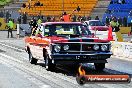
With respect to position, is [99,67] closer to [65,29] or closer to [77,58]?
[77,58]

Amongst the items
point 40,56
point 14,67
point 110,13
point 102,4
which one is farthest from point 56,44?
point 102,4

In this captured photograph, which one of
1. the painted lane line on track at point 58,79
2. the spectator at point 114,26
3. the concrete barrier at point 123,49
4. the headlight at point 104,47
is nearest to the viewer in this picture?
the painted lane line on track at point 58,79

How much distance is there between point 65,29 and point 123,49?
23.3 feet

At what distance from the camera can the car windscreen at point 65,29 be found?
14352 mm

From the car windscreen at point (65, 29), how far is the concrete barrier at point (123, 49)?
5911 millimetres

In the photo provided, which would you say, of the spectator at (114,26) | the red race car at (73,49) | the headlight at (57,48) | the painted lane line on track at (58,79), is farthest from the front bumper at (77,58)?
the spectator at (114,26)

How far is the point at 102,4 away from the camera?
6469 cm

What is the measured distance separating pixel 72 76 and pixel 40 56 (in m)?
2.45

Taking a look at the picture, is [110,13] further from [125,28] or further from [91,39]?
[91,39]

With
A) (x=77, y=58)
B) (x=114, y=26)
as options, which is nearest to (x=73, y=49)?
(x=77, y=58)

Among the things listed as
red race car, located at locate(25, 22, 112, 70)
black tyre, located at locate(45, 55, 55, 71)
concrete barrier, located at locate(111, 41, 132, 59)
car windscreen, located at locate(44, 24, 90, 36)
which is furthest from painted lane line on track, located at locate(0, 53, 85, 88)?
concrete barrier, located at locate(111, 41, 132, 59)

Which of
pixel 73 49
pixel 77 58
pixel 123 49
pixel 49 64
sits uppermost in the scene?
pixel 73 49

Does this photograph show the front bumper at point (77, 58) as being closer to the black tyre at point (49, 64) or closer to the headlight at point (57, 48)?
the headlight at point (57, 48)

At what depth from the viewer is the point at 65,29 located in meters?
14.4
